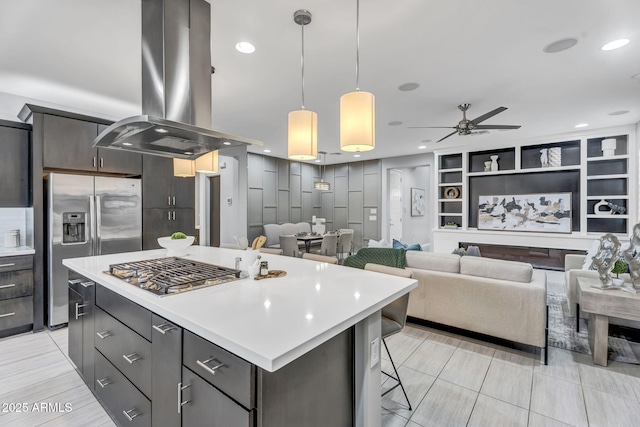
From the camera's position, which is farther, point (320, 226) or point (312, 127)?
point (320, 226)

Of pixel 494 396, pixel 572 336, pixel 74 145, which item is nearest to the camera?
pixel 494 396

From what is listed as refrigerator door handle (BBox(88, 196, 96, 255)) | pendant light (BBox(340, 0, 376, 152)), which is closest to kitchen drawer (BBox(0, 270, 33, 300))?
refrigerator door handle (BBox(88, 196, 96, 255))

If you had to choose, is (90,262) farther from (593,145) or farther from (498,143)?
(593,145)

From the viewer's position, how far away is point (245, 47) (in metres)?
2.61

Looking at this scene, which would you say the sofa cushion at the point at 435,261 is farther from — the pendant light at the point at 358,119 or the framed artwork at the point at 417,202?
the framed artwork at the point at 417,202

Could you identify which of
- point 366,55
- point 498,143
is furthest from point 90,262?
point 498,143

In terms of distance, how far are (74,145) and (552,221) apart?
→ 8.01 metres

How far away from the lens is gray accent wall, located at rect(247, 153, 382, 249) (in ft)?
24.1

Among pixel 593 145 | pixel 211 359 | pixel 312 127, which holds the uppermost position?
pixel 593 145

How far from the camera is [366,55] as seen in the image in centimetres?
276

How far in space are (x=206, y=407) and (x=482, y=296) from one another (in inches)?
101

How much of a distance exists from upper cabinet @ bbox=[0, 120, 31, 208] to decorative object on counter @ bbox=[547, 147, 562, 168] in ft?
27.4

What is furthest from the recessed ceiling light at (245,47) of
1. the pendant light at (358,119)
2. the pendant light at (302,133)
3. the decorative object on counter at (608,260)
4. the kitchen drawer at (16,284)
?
the decorative object on counter at (608,260)

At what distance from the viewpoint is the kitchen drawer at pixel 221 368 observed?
3.08 ft
